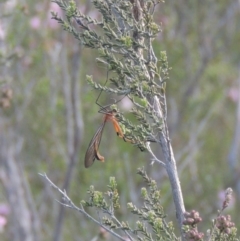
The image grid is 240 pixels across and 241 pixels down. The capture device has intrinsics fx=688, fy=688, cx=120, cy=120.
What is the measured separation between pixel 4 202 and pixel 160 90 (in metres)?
5.50

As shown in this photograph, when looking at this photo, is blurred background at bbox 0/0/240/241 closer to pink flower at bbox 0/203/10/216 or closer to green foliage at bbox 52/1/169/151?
pink flower at bbox 0/203/10/216

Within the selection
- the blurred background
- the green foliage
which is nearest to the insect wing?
the green foliage

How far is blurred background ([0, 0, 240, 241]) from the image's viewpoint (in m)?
6.39

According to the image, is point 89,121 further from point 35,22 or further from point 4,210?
point 4,210

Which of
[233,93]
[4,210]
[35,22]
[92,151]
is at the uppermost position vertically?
[233,93]

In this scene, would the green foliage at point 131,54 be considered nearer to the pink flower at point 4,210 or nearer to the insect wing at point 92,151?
the insect wing at point 92,151

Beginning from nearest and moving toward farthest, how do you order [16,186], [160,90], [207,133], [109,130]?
[160,90], [16,186], [109,130], [207,133]

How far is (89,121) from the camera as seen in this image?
23.8 feet

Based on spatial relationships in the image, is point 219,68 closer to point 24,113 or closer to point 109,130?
point 109,130

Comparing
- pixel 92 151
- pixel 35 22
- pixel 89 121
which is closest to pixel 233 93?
pixel 89 121

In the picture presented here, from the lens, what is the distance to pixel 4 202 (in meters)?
7.45

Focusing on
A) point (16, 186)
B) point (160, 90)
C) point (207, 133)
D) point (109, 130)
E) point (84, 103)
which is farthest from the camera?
point (207, 133)

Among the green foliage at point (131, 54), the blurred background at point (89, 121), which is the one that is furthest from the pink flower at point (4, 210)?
the green foliage at point (131, 54)

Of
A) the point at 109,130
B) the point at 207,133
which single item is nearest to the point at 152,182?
the point at 109,130
